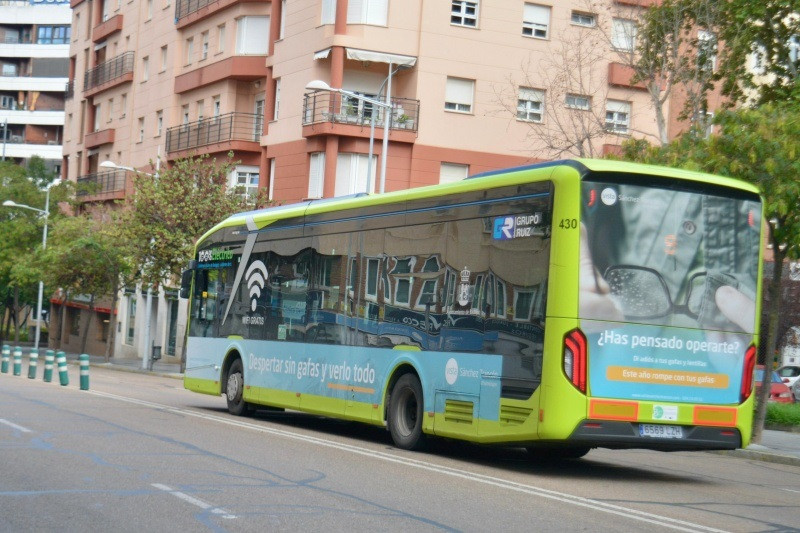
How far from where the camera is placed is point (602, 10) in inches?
1665

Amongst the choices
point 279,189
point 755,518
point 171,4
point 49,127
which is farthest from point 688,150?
point 49,127

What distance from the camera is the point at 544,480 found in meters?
13.0

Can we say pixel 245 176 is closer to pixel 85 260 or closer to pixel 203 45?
pixel 203 45

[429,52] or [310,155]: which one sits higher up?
[429,52]

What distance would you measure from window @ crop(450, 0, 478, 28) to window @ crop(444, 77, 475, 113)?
1.99 metres

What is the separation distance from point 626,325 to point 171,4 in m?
50.9

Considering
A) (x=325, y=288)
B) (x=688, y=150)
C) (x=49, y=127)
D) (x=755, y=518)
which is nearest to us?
(x=755, y=518)

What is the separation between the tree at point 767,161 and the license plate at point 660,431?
7149mm

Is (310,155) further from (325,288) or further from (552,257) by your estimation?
(552,257)

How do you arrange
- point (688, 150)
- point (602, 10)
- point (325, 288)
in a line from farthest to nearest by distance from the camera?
1. point (602, 10)
2. point (688, 150)
3. point (325, 288)

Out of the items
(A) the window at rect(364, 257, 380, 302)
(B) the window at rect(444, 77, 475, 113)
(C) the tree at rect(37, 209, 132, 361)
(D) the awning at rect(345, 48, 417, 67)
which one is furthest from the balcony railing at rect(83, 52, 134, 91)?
(A) the window at rect(364, 257, 380, 302)

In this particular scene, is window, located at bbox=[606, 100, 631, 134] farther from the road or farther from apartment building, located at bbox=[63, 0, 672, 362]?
the road

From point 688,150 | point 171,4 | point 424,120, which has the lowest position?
point 688,150

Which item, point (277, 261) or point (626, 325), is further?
point (277, 261)
